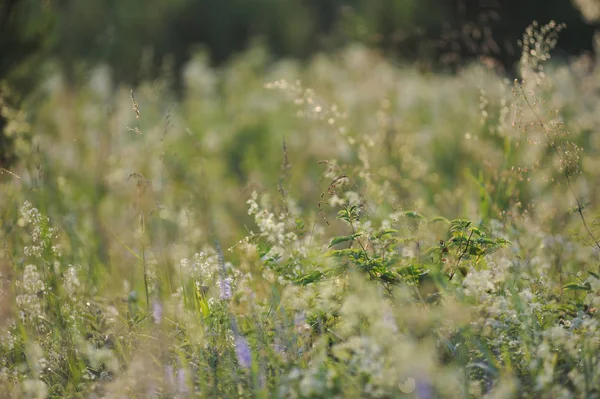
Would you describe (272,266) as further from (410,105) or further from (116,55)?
(116,55)

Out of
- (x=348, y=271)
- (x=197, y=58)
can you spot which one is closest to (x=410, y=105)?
(x=197, y=58)

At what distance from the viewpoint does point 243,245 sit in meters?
2.54

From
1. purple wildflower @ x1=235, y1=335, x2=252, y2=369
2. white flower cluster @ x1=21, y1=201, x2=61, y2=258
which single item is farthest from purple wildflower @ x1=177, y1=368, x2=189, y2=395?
white flower cluster @ x1=21, y1=201, x2=61, y2=258

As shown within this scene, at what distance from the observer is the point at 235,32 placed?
24.6 metres

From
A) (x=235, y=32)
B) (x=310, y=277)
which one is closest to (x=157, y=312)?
(x=310, y=277)

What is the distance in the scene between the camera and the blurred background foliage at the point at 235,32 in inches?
175

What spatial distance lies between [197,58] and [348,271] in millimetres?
6816

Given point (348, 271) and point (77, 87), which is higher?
point (348, 271)

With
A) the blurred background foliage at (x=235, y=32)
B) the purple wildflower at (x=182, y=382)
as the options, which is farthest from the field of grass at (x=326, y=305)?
the blurred background foliage at (x=235, y=32)

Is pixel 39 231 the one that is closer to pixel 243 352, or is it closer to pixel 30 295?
pixel 30 295

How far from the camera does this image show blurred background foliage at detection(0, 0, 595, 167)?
445 cm

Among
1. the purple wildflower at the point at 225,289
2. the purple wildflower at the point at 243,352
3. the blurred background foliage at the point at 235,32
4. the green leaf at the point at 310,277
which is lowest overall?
the blurred background foliage at the point at 235,32

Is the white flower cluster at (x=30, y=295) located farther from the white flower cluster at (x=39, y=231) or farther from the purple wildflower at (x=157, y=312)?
the purple wildflower at (x=157, y=312)

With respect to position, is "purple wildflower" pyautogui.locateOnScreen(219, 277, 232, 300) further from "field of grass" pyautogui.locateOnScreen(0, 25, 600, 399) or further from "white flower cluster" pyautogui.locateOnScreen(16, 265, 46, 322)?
"white flower cluster" pyautogui.locateOnScreen(16, 265, 46, 322)
